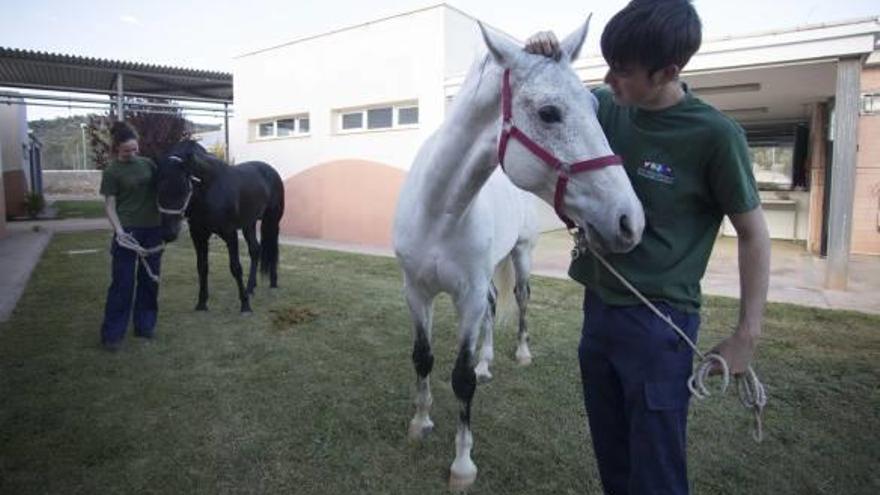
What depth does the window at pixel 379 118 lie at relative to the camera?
381 inches

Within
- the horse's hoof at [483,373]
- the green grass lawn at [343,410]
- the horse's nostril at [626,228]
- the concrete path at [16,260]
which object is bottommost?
the green grass lawn at [343,410]

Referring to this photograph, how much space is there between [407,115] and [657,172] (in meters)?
8.83

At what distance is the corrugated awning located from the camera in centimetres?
1088

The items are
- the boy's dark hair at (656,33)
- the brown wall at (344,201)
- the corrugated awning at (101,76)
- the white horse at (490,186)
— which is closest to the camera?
the boy's dark hair at (656,33)

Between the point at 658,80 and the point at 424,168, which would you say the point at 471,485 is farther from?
the point at 658,80

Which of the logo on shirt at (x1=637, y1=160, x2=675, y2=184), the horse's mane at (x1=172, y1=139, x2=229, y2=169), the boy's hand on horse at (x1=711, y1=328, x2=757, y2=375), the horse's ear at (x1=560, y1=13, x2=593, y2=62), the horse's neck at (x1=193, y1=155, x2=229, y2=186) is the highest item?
the horse's ear at (x1=560, y1=13, x2=593, y2=62)

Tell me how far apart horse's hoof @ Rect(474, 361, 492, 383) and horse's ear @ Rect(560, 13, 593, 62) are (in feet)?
7.56

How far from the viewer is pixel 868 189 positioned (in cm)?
848

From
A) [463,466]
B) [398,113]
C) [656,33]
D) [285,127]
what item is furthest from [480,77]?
[285,127]

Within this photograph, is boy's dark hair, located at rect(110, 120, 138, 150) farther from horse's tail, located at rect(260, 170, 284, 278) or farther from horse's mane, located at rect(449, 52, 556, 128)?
horse's mane, located at rect(449, 52, 556, 128)

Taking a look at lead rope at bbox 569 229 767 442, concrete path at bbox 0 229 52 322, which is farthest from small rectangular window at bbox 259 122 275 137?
lead rope at bbox 569 229 767 442

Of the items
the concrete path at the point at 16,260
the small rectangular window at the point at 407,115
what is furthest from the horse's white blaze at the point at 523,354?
the small rectangular window at the point at 407,115

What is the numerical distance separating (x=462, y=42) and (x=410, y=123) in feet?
5.50

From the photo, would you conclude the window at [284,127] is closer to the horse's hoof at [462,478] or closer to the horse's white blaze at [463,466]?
the horse's white blaze at [463,466]
